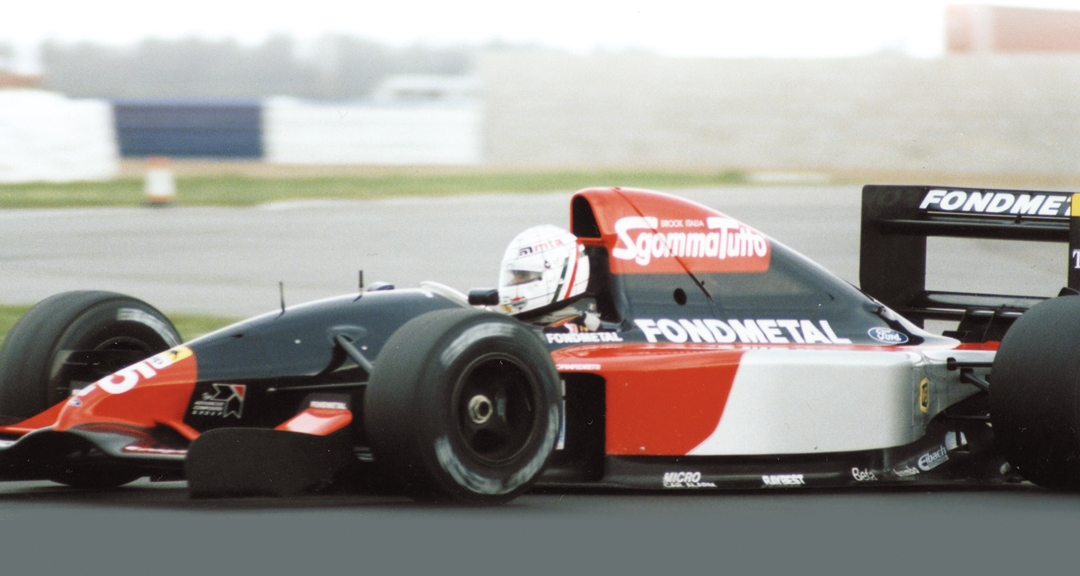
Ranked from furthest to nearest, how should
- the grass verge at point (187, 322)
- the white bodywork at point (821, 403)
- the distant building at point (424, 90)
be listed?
the distant building at point (424, 90) → the grass verge at point (187, 322) → the white bodywork at point (821, 403)

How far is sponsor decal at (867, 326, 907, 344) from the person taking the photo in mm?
5637

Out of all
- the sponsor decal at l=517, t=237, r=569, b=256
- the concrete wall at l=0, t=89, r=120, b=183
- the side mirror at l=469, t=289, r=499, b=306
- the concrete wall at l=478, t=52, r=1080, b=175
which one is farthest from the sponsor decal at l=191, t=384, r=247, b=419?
the concrete wall at l=478, t=52, r=1080, b=175

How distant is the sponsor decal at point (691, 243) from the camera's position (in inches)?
213

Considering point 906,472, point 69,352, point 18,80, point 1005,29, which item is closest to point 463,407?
point 69,352

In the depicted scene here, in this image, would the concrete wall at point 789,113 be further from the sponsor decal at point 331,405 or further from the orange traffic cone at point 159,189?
the sponsor decal at point 331,405

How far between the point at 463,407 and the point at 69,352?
1.70 m

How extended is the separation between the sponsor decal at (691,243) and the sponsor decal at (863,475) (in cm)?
98

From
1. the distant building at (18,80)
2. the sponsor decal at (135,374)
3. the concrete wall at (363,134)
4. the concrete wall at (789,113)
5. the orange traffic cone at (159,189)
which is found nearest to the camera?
the sponsor decal at (135,374)

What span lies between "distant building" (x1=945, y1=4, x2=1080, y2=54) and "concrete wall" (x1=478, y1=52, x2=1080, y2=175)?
27.6ft

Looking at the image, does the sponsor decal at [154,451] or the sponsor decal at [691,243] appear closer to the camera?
the sponsor decal at [154,451]

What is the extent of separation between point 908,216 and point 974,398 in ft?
4.61

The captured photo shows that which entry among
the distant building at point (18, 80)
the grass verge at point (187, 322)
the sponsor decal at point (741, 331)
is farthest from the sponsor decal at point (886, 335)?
the distant building at point (18, 80)

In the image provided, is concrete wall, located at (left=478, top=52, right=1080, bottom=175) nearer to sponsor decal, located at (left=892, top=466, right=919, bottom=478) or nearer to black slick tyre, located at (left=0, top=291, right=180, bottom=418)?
black slick tyre, located at (left=0, top=291, right=180, bottom=418)

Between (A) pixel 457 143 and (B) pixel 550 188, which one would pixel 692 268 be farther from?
(A) pixel 457 143
